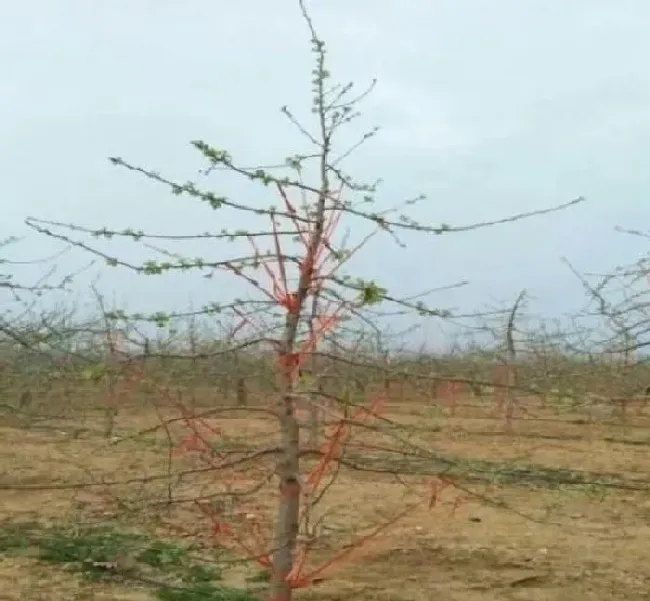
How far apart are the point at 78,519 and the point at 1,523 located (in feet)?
2.31

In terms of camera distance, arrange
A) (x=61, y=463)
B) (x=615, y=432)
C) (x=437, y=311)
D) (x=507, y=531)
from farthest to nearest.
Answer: (x=615, y=432) → (x=61, y=463) → (x=507, y=531) → (x=437, y=311)

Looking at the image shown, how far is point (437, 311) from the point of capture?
2.84m

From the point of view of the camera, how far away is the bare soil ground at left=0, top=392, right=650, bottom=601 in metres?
4.13

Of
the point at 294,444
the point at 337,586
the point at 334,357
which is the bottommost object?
the point at 337,586

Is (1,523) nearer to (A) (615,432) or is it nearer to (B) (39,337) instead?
(B) (39,337)

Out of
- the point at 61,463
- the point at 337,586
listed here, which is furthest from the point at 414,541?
the point at 61,463

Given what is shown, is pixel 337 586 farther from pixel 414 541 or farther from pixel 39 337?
pixel 39 337

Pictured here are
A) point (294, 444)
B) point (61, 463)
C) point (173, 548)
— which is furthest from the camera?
point (61, 463)

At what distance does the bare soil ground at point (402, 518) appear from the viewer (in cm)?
413

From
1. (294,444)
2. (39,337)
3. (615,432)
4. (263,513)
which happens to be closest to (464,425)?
(615,432)

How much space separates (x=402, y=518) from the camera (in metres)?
7.40

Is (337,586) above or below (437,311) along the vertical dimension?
below

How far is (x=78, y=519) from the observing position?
7418mm

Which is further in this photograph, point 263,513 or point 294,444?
point 263,513
